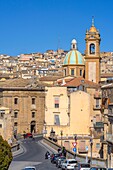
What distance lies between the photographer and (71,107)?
6769 cm

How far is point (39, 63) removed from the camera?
192625mm

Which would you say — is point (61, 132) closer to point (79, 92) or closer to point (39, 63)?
point (79, 92)

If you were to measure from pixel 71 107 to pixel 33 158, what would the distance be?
1939 cm

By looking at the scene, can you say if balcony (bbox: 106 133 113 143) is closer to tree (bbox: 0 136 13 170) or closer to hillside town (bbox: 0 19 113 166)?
hillside town (bbox: 0 19 113 166)

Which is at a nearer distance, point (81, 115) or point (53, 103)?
point (81, 115)

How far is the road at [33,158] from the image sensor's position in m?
42.1

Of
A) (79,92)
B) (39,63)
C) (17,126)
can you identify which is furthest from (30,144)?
(39,63)

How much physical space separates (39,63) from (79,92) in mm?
126218

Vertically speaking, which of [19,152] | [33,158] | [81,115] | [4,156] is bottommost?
[33,158]

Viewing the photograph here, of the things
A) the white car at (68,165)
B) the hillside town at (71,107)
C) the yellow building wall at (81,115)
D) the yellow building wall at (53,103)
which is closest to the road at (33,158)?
the white car at (68,165)

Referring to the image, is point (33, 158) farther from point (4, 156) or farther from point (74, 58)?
point (74, 58)

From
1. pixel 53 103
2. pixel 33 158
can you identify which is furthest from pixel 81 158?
pixel 53 103

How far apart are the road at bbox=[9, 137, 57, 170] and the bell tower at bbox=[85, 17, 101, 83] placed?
19229 millimetres

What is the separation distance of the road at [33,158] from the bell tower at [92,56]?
19.2 m
